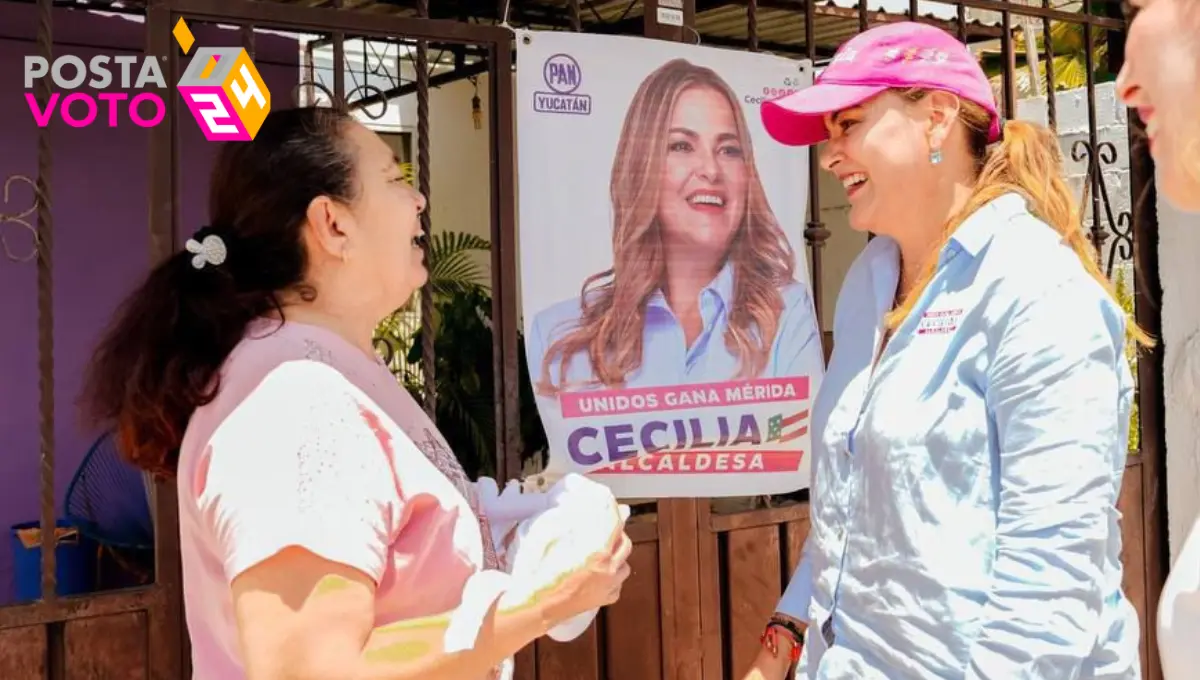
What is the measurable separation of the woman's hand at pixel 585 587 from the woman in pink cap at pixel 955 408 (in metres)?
0.45

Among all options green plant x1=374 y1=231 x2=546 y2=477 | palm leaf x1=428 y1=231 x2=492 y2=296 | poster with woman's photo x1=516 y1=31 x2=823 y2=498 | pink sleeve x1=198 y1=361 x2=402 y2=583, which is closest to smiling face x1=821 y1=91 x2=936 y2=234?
pink sleeve x1=198 y1=361 x2=402 y2=583

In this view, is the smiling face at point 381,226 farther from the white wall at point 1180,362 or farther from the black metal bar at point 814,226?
the white wall at point 1180,362

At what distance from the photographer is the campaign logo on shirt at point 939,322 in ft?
5.79

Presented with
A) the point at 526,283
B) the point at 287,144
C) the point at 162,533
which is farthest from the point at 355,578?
the point at 526,283

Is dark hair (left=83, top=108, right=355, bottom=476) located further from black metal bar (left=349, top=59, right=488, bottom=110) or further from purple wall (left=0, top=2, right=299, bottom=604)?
purple wall (left=0, top=2, right=299, bottom=604)

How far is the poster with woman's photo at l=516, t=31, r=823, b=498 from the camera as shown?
2.96m

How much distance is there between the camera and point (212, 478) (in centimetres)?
142

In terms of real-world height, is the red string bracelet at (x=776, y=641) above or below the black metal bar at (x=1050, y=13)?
below

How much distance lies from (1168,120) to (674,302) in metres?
2.02

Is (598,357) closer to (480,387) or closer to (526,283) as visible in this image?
(526,283)

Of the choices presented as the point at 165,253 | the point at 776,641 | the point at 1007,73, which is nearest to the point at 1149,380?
the point at 1007,73

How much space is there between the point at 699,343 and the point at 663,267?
0.75ft

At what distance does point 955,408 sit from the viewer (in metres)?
1.72

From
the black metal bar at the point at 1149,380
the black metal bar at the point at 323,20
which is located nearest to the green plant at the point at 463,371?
the black metal bar at the point at 323,20
